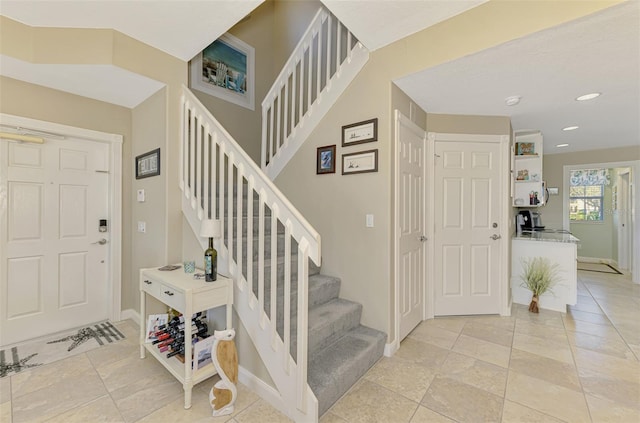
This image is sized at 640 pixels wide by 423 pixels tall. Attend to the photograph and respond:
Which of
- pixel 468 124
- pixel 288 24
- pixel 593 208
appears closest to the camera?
pixel 468 124

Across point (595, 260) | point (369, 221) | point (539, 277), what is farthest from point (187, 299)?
point (595, 260)

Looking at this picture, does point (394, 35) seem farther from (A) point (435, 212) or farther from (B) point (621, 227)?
(B) point (621, 227)

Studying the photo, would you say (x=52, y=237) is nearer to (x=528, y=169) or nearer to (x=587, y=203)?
(x=528, y=169)

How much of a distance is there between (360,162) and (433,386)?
1.84m

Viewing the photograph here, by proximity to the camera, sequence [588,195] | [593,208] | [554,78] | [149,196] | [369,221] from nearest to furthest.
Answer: [554,78], [369,221], [149,196], [593,208], [588,195]

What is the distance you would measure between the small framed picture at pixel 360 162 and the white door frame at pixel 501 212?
3.26ft

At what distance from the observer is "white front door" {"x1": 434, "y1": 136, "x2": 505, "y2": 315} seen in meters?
3.20

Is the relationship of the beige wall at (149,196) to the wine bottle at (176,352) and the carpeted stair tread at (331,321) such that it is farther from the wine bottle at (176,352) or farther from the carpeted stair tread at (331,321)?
the carpeted stair tread at (331,321)

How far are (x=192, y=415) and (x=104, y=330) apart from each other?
182 cm

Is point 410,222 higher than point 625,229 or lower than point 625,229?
higher

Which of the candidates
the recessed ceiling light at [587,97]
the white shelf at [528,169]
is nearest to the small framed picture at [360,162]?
the recessed ceiling light at [587,97]

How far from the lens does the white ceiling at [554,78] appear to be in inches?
68.6

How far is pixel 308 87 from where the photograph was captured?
10.1ft

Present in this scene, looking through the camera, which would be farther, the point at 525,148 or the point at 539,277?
the point at 525,148
